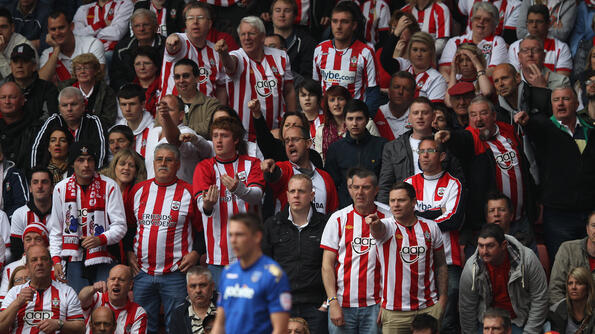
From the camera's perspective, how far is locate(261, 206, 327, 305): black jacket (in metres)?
9.83

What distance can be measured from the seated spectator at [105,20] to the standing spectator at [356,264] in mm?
6324

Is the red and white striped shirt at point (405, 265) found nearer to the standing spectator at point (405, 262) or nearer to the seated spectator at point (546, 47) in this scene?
the standing spectator at point (405, 262)

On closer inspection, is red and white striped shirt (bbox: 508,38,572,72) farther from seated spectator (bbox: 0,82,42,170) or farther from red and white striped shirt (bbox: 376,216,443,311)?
seated spectator (bbox: 0,82,42,170)

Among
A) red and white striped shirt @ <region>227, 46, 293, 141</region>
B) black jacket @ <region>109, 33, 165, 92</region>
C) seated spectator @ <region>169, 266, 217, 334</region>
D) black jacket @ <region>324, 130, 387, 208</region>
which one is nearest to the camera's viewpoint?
seated spectator @ <region>169, 266, 217, 334</region>

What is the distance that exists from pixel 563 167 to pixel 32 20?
8422 mm

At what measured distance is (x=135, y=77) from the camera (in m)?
13.7

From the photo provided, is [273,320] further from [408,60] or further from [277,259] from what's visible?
[408,60]

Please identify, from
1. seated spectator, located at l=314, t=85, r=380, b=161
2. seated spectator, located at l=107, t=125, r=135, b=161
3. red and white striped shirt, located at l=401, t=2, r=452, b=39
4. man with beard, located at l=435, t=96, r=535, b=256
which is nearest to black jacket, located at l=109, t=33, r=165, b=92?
seated spectator, located at l=107, t=125, r=135, b=161

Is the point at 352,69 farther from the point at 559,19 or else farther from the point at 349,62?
the point at 559,19

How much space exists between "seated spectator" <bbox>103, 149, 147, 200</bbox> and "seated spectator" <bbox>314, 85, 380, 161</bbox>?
2081 millimetres

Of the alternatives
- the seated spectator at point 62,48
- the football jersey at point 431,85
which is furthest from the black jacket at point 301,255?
the seated spectator at point 62,48

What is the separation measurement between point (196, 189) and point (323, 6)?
5.60 meters

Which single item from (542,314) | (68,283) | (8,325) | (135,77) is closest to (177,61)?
(135,77)

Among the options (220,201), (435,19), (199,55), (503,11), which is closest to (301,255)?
(220,201)
